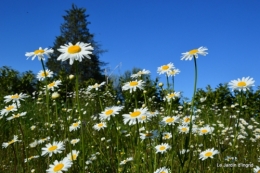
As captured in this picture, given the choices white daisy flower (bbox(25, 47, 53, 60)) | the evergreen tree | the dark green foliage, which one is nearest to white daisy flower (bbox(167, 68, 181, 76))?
white daisy flower (bbox(25, 47, 53, 60))

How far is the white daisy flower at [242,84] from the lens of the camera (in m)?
2.22

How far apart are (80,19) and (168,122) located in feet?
95.2

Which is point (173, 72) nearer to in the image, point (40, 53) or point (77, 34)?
point (40, 53)

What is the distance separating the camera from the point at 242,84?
2.24 meters

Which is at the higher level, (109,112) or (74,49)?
(74,49)

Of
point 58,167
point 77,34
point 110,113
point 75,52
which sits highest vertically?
point 77,34

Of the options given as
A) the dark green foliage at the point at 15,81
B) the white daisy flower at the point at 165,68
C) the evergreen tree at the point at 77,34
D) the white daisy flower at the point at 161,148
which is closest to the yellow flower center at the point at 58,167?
the white daisy flower at the point at 161,148

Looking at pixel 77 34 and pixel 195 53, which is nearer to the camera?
pixel 195 53

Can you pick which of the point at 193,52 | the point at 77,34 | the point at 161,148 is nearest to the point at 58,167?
the point at 161,148

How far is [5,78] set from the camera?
11281 millimetres

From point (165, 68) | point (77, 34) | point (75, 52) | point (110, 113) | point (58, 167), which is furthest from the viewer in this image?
point (77, 34)

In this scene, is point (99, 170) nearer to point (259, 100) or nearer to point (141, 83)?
point (141, 83)

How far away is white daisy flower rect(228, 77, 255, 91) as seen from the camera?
222cm

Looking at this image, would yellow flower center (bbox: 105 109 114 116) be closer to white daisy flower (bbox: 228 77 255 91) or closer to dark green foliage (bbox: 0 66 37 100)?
white daisy flower (bbox: 228 77 255 91)
